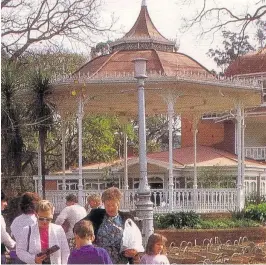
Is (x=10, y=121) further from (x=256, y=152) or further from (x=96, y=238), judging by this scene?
(x=256, y=152)

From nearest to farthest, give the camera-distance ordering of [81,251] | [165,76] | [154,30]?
[81,251]
[165,76]
[154,30]

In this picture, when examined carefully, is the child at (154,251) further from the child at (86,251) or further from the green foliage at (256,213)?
the green foliage at (256,213)

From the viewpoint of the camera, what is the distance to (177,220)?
2122 centimetres

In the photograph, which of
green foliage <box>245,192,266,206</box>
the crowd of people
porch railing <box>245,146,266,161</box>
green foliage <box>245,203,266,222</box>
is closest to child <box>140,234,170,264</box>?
the crowd of people

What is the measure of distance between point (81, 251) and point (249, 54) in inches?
1277

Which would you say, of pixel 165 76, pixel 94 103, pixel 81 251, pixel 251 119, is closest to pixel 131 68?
pixel 165 76

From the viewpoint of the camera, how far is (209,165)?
2977 cm

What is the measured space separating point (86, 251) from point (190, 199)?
1673 cm

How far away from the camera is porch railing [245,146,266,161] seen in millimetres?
35419

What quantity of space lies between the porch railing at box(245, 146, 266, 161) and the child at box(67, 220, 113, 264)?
28.8m

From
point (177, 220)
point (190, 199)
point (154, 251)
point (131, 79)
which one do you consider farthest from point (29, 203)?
point (190, 199)

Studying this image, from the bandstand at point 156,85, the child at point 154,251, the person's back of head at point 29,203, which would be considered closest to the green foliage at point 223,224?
the bandstand at point 156,85

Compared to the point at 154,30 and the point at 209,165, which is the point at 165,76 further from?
the point at 209,165

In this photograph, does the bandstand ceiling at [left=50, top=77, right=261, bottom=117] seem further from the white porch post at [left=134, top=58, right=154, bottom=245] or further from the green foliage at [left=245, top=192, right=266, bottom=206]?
the white porch post at [left=134, top=58, right=154, bottom=245]
